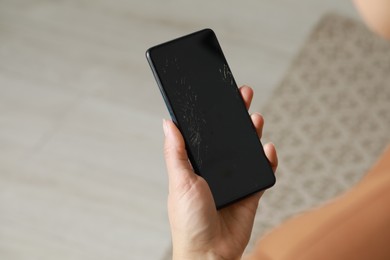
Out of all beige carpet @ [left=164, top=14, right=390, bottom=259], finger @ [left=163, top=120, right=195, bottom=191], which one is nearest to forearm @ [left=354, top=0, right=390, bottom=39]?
finger @ [left=163, top=120, right=195, bottom=191]

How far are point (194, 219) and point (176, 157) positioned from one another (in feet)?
0.33

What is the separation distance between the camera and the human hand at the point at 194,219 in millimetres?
1052

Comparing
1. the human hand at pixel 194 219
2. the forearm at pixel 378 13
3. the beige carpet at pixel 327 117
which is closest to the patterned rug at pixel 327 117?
the beige carpet at pixel 327 117

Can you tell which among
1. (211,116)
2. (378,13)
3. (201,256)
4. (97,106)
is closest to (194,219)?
(201,256)

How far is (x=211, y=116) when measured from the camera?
1.12 m

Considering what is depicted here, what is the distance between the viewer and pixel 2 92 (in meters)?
2.19

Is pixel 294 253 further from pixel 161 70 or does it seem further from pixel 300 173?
pixel 300 173

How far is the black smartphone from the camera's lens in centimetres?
110

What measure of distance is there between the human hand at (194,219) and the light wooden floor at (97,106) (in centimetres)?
74

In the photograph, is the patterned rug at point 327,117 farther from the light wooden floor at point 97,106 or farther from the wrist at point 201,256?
the wrist at point 201,256

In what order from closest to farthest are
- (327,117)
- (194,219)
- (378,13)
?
1. (378,13)
2. (194,219)
3. (327,117)

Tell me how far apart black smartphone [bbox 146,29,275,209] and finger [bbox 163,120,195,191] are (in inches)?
0.7

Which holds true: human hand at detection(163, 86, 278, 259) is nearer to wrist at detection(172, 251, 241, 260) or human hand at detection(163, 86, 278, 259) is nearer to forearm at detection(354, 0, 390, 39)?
wrist at detection(172, 251, 241, 260)

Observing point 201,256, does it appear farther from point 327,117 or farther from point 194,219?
point 327,117
